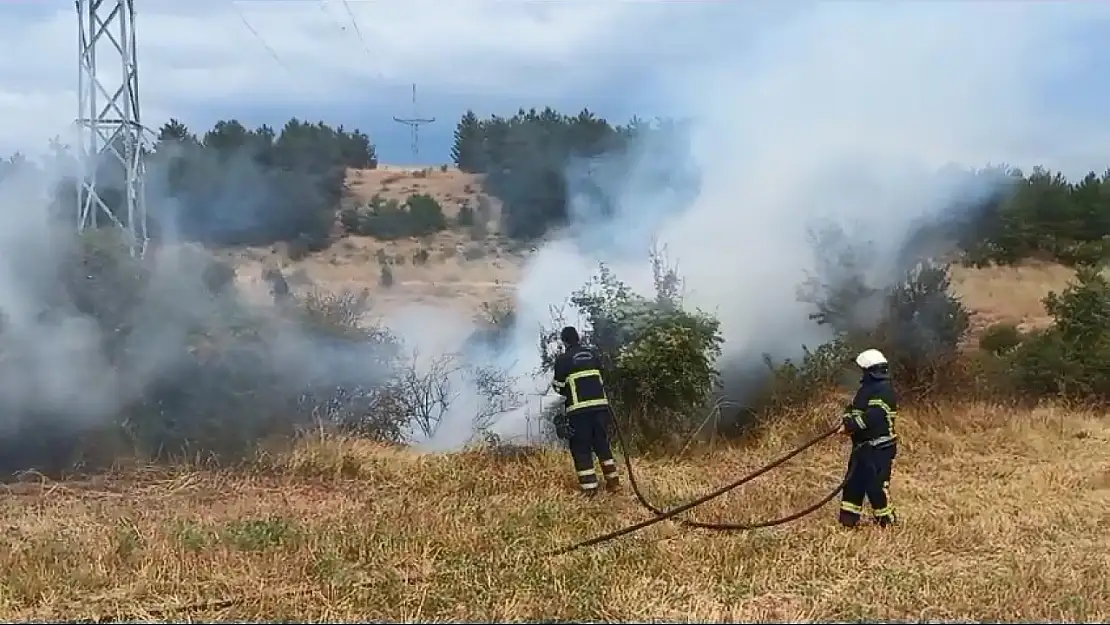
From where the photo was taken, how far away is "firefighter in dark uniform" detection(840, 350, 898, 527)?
8.27 meters

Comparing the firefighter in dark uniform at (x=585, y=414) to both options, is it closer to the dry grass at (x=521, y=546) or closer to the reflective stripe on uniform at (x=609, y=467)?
the reflective stripe on uniform at (x=609, y=467)

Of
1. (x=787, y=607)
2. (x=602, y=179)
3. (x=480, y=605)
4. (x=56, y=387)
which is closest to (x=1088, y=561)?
(x=787, y=607)

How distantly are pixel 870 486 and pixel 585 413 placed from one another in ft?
8.59

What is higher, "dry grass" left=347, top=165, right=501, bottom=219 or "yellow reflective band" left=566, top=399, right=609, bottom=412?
"dry grass" left=347, top=165, right=501, bottom=219

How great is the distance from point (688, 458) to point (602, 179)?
8.56m

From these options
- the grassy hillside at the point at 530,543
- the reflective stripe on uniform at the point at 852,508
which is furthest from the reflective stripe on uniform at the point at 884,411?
the grassy hillside at the point at 530,543

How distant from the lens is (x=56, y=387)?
10797 millimetres

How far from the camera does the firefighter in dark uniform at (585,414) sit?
9570mm

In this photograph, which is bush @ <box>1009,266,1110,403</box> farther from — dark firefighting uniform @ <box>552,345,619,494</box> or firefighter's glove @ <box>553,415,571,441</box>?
dark firefighting uniform @ <box>552,345,619,494</box>

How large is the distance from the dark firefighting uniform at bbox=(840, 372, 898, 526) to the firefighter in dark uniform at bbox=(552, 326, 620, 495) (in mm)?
2289

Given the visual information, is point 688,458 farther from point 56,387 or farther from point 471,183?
point 471,183

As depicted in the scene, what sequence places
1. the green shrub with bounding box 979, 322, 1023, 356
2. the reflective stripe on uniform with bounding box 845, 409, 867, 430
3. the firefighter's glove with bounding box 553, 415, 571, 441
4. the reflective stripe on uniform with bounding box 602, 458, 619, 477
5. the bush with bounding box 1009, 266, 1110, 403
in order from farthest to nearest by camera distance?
the green shrub with bounding box 979, 322, 1023, 356, the bush with bounding box 1009, 266, 1110, 403, the firefighter's glove with bounding box 553, 415, 571, 441, the reflective stripe on uniform with bounding box 602, 458, 619, 477, the reflective stripe on uniform with bounding box 845, 409, 867, 430

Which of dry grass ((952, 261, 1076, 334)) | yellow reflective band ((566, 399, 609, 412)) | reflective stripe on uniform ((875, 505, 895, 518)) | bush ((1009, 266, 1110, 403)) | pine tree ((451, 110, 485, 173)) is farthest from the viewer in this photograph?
pine tree ((451, 110, 485, 173))

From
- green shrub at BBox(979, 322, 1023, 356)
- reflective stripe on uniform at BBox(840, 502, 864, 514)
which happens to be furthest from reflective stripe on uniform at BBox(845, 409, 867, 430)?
green shrub at BBox(979, 322, 1023, 356)
